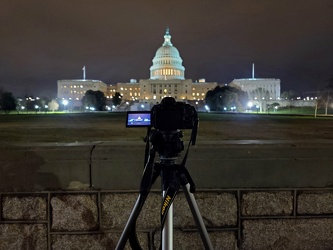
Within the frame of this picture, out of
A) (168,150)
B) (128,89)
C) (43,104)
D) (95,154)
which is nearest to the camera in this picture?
(168,150)

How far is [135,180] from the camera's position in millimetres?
3416

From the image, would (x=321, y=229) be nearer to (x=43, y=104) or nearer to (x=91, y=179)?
(x=91, y=179)

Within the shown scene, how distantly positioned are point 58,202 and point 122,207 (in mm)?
598

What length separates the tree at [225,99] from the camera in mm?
87625

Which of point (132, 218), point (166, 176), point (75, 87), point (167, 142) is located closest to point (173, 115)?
point (167, 142)

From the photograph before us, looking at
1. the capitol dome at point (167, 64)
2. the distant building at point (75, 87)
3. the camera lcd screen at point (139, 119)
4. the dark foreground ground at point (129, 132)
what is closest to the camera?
the camera lcd screen at point (139, 119)

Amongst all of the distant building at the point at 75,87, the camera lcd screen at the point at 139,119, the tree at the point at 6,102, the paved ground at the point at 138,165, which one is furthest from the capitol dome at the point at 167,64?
the camera lcd screen at the point at 139,119

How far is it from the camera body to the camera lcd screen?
12 cm

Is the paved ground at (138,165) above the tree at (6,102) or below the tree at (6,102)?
below

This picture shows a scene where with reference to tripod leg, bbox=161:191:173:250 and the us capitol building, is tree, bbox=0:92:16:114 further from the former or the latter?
tripod leg, bbox=161:191:173:250

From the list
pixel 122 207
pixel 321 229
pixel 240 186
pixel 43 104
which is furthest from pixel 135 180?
pixel 43 104

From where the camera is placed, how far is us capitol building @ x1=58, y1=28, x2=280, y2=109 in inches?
5768

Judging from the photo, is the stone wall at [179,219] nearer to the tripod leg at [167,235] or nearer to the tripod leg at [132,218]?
the tripod leg at [132,218]

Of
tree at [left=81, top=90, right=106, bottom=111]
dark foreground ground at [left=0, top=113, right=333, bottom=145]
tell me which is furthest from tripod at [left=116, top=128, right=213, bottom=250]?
tree at [left=81, top=90, right=106, bottom=111]
